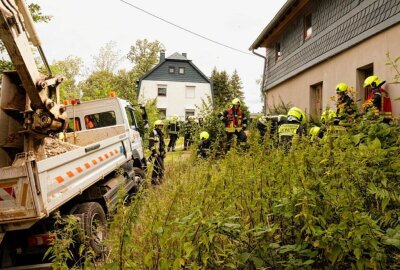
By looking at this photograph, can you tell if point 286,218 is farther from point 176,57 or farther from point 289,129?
point 176,57

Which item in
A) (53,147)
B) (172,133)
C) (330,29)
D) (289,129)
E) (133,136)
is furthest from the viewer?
(172,133)

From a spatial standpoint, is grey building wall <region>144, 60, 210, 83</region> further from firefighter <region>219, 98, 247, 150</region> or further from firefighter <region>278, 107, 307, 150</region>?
firefighter <region>278, 107, 307, 150</region>

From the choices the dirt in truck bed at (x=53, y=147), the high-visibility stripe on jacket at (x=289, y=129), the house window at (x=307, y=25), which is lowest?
the dirt in truck bed at (x=53, y=147)

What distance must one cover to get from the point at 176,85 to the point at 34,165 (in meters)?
41.3

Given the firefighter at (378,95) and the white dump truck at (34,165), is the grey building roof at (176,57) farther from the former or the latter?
the white dump truck at (34,165)

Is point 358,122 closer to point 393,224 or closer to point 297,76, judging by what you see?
point 393,224

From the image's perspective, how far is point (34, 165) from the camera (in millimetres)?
3527

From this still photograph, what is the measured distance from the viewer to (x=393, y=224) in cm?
250

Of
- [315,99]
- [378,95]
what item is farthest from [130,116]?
[315,99]

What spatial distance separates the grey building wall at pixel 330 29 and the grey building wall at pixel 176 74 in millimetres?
28490

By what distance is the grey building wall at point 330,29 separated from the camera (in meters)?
8.10

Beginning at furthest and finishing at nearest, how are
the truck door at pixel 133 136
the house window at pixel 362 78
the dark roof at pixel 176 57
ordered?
the dark roof at pixel 176 57 → the house window at pixel 362 78 → the truck door at pixel 133 136

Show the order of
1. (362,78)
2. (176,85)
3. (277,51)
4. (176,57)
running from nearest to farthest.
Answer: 1. (362,78)
2. (277,51)
3. (176,85)
4. (176,57)

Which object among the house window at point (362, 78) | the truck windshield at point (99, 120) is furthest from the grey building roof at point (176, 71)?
the truck windshield at point (99, 120)
